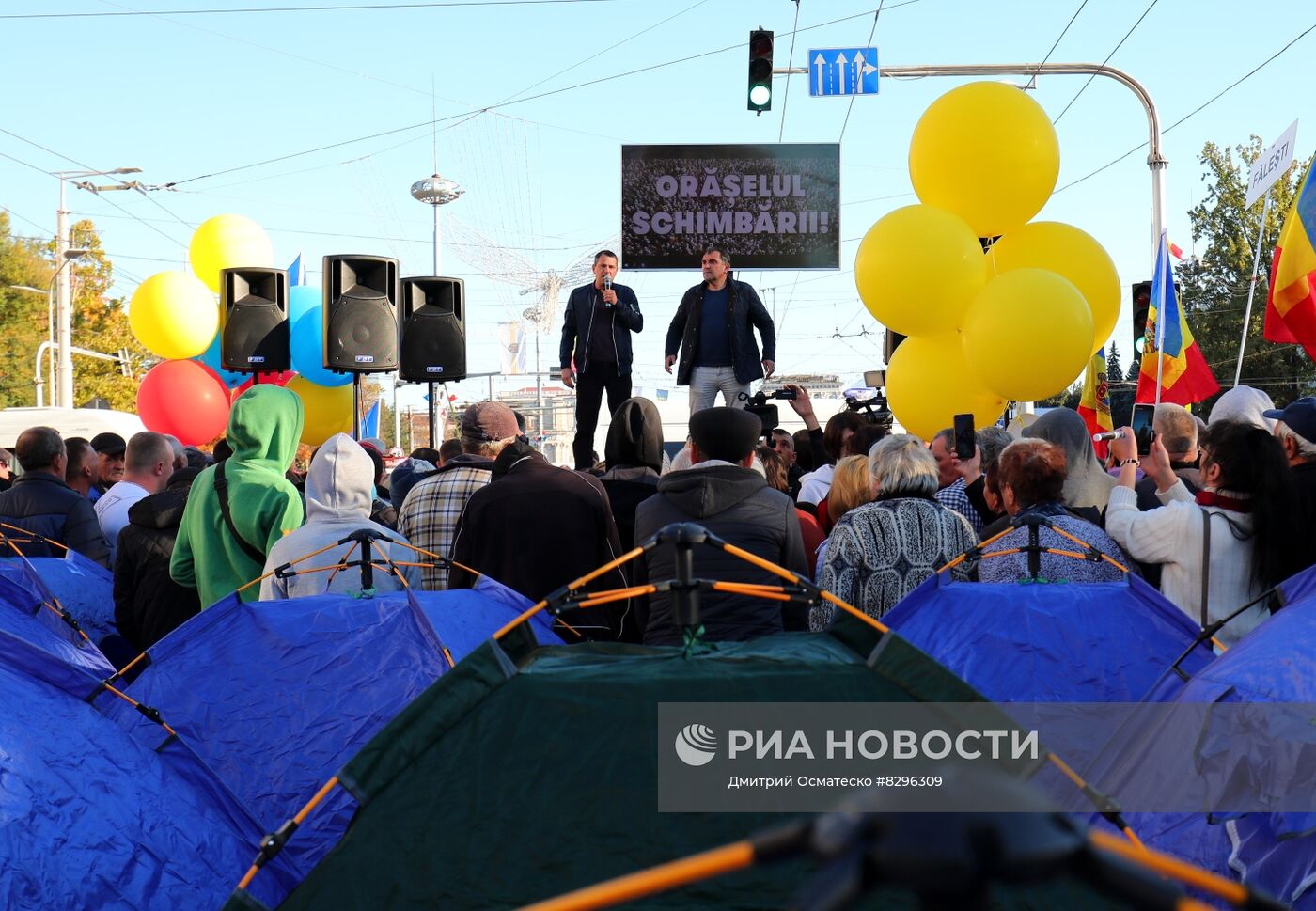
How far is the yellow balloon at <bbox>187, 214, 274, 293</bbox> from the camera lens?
1284 cm

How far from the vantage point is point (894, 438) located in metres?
4.16

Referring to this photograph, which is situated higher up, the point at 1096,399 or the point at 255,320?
the point at 255,320

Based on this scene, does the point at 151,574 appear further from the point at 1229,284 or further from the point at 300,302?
the point at 1229,284

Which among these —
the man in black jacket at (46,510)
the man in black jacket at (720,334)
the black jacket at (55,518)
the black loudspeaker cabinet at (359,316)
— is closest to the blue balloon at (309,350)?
the black loudspeaker cabinet at (359,316)

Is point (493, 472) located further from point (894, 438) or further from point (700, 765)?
point (700, 765)

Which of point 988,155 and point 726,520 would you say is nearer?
point 726,520

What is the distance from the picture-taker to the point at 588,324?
9289 millimetres

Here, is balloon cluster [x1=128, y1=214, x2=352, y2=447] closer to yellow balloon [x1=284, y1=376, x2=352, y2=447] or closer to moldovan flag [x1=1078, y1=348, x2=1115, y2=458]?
yellow balloon [x1=284, y1=376, x2=352, y2=447]

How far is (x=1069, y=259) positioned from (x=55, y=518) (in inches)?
225

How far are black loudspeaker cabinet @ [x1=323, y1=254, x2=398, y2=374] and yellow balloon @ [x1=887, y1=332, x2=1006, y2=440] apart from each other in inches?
176

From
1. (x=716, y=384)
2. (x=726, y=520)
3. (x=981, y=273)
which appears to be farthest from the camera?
(x=716, y=384)

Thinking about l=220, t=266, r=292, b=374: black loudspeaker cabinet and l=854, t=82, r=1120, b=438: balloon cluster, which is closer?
l=854, t=82, r=1120, b=438: balloon cluster

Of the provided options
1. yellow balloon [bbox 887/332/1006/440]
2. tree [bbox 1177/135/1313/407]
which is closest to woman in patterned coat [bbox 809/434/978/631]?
yellow balloon [bbox 887/332/1006/440]

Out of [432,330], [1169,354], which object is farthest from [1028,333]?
[432,330]
